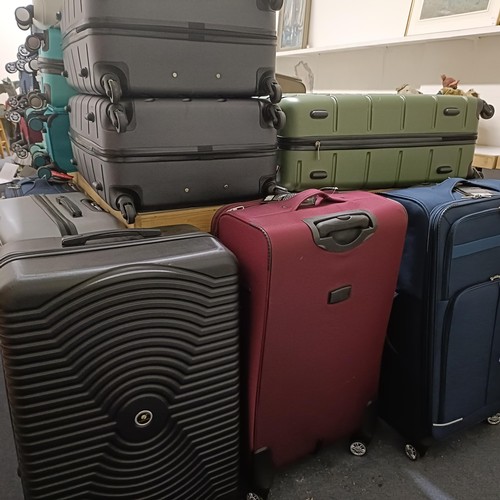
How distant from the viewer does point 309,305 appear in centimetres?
98

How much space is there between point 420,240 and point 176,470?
777mm

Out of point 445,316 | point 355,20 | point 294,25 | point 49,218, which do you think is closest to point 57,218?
point 49,218

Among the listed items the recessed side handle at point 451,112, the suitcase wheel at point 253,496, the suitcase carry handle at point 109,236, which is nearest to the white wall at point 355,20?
the recessed side handle at point 451,112

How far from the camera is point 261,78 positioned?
1084mm

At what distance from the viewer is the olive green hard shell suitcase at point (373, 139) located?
1.19m

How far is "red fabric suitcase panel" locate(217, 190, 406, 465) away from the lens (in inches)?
36.3

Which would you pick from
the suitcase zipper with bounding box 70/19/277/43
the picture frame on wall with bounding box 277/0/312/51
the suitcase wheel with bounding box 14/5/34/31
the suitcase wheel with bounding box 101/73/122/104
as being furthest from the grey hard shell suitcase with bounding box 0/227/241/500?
the picture frame on wall with bounding box 277/0/312/51

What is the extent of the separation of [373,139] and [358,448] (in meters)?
0.88

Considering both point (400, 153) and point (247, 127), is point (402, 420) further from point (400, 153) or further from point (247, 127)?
point (247, 127)

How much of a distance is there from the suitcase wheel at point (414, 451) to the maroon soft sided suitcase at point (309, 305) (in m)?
0.21

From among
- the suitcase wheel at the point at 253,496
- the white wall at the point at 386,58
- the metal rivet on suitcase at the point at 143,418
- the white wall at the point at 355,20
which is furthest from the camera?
the white wall at the point at 355,20

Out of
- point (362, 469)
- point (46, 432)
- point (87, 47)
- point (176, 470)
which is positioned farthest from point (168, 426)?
point (87, 47)

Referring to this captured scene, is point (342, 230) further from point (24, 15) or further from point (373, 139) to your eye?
point (24, 15)

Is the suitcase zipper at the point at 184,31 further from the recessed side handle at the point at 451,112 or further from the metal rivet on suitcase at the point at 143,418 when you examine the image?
the metal rivet on suitcase at the point at 143,418
